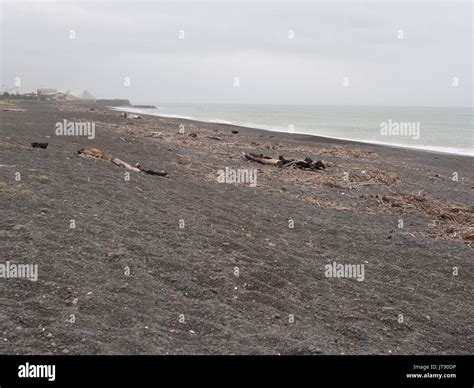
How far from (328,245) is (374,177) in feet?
32.6

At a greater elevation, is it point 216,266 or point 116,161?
point 116,161

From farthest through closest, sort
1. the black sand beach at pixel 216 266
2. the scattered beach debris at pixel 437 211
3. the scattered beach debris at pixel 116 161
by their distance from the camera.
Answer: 1. the scattered beach debris at pixel 116 161
2. the scattered beach debris at pixel 437 211
3. the black sand beach at pixel 216 266

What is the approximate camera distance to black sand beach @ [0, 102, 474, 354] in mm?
5160

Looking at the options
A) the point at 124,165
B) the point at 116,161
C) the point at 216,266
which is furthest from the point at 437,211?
the point at 116,161

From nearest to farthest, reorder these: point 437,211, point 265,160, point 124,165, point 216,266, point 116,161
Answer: point 216,266 → point 437,211 → point 124,165 → point 116,161 → point 265,160

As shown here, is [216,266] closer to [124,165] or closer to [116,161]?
[124,165]

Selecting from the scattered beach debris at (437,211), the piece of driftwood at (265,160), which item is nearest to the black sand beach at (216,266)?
the scattered beach debris at (437,211)

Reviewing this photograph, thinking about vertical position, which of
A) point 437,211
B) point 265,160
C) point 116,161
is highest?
point 116,161

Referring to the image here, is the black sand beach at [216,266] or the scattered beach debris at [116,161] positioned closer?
the black sand beach at [216,266]

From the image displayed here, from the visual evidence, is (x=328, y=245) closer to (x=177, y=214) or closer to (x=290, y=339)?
(x=177, y=214)

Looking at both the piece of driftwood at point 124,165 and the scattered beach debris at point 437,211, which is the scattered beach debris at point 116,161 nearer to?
the piece of driftwood at point 124,165

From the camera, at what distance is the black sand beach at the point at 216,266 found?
5.16m

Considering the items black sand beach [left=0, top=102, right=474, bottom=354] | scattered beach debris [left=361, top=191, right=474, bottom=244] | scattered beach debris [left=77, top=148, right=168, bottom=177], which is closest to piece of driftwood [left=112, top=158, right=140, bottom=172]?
scattered beach debris [left=77, top=148, right=168, bottom=177]

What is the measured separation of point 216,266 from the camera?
7297 millimetres
